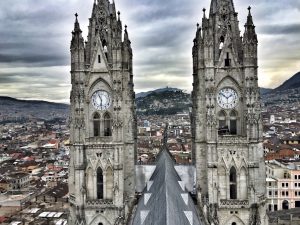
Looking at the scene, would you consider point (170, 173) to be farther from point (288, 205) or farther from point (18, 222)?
point (288, 205)

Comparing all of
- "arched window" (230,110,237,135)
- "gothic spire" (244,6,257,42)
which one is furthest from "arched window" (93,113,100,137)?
"gothic spire" (244,6,257,42)

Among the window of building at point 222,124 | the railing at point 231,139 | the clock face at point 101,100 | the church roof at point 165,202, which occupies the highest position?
the clock face at point 101,100

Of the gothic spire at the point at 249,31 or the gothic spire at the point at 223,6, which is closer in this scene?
the gothic spire at the point at 249,31

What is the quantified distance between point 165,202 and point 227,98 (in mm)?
14650

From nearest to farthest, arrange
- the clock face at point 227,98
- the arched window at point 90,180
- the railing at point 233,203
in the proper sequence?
the railing at point 233,203, the clock face at point 227,98, the arched window at point 90,180

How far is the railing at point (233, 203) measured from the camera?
51.1 meters

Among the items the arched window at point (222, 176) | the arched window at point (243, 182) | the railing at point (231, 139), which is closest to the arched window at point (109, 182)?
the arched window at point (222, 176)

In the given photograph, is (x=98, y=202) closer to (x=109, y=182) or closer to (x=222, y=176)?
(x=109, y=182)

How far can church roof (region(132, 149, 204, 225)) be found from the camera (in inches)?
1661

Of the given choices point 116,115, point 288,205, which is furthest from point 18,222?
point 288,205

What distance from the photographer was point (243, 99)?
167 feet

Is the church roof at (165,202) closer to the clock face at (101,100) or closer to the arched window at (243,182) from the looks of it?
the arched window at (243,182)

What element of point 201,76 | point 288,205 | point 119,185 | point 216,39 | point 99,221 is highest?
point 216,39

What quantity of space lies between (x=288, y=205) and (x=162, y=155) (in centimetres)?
6495
